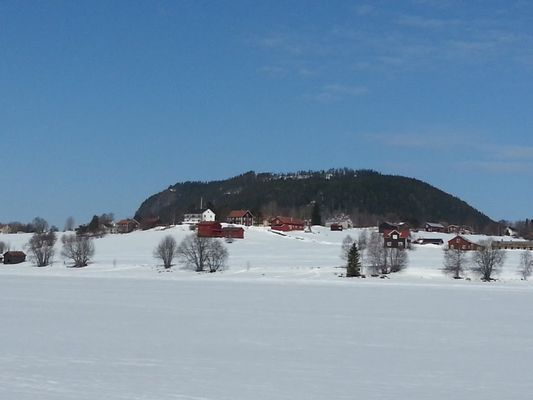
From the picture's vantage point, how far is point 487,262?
64.6 m

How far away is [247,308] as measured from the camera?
3088cm

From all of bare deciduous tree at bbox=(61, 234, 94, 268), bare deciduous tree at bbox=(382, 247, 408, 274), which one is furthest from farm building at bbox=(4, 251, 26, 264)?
bare deciduous tree at bbox=(382, 247, 408, 274)

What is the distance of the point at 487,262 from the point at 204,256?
27.2m

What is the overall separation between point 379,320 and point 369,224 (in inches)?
6101

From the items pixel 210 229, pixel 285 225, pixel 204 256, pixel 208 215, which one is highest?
pixel 208 215

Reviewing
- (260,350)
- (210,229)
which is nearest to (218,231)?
(210,229)

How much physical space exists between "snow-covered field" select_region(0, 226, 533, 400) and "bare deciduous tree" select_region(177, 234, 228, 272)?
2850 cm

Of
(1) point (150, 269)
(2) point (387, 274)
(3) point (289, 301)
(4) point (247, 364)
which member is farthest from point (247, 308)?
(1) point (150, 269)

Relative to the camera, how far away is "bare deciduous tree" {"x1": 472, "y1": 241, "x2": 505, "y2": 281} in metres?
64.4

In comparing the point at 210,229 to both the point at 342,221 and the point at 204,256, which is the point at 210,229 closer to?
the point at 204,256

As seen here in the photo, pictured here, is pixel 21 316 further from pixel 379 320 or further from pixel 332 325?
pixel 379 320

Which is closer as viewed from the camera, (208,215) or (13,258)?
(13,258)

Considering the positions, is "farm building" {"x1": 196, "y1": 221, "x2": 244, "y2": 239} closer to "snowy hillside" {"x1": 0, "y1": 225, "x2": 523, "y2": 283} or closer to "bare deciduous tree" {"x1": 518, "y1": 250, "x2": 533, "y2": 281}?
"snowy hillside" {"x1": 0, "y1": 225, "x2": 523, "y2": 283}

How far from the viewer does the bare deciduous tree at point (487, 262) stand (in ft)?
211
